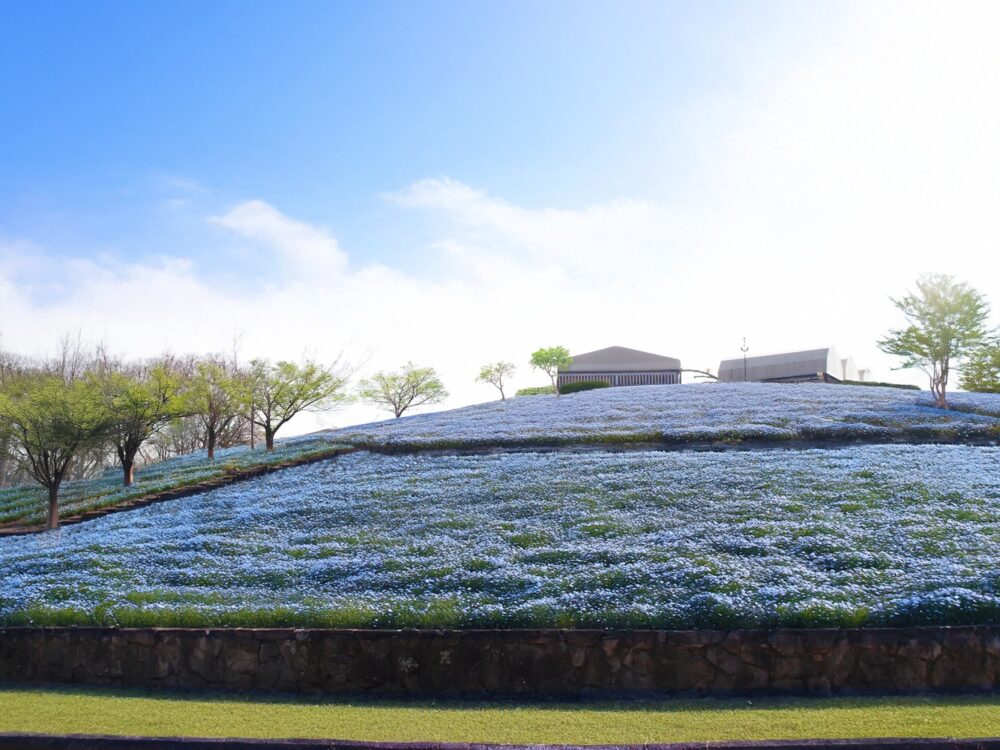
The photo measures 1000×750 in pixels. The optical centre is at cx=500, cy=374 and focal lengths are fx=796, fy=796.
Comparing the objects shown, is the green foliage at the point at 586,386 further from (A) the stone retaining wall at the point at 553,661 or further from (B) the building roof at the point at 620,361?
(A) the stone retaining wall at the point at 553,661

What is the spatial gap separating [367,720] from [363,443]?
20.6 meters

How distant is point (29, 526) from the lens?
24.4 m

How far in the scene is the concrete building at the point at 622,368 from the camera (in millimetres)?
57719

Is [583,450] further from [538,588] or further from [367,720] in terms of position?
[367,720]

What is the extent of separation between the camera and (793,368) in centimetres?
5847

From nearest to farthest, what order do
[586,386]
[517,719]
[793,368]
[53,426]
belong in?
[517,719]
[53,426]
[586,386]
[793,368]

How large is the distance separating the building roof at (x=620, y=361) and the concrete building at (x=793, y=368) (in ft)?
18.1

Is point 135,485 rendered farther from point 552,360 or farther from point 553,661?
point 552,360

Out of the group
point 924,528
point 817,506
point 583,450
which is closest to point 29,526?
point 583,450

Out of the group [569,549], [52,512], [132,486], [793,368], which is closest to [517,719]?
[569,549]

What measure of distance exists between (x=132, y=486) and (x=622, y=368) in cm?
3805

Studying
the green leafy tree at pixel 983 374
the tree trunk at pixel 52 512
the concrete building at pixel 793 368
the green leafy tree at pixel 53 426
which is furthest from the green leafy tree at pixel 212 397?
the green leafy tree at pixel 983 374

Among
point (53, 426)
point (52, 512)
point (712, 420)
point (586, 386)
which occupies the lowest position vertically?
point (52, 512)

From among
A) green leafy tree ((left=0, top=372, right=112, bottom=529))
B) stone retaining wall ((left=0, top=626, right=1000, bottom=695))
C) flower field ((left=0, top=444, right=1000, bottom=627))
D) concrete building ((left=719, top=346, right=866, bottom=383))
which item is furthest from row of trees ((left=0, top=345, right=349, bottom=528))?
concrete building ((left=719, top=346, right=866, bottom=383))
